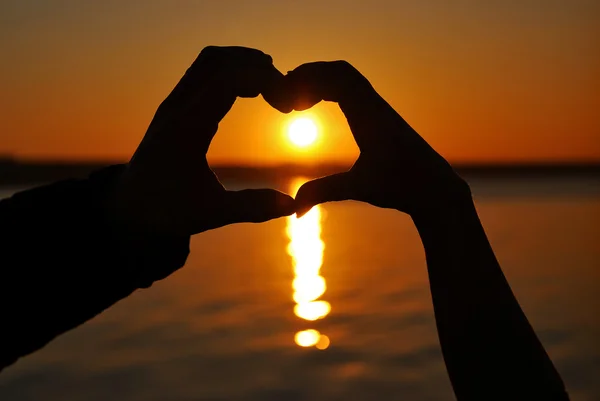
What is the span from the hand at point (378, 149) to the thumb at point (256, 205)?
2.4 inches

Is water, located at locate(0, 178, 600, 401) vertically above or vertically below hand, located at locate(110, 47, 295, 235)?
above

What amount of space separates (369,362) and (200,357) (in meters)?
2.31

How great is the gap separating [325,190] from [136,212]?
46 cm

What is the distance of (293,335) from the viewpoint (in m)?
10.5

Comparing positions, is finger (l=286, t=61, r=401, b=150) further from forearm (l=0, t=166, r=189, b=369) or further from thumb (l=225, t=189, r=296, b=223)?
forearm (l=0, t=166, r=189, b=369)

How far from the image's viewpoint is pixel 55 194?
164 cm

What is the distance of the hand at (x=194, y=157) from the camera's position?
159 cm

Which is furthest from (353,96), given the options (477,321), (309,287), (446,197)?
(309,287)

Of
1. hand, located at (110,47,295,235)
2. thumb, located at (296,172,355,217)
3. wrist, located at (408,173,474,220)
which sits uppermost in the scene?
hand, located at (110,47,295,235)

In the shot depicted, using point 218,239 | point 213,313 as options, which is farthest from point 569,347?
point 218,239

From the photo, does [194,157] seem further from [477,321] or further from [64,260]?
[477,321]

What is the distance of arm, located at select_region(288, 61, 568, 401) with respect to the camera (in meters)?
1.49

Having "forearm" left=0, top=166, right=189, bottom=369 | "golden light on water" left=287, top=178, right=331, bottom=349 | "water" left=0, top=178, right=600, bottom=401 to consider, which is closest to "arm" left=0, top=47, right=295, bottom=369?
"forearm" left=0, top=166, right=189, bottom=369

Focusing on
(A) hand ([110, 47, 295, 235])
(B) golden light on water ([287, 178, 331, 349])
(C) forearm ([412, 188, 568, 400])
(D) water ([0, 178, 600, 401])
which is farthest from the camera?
(B) golden light on water ([287, 178, 331, 349])
